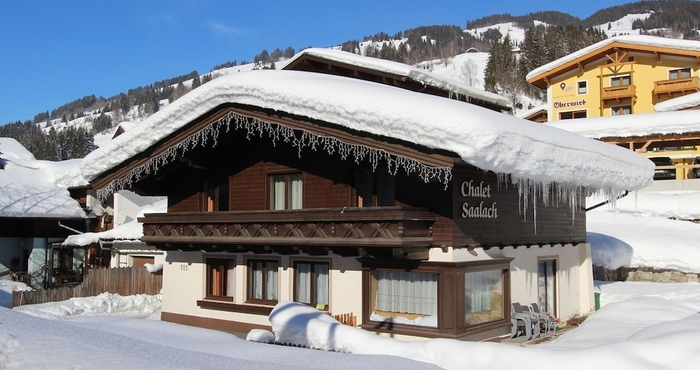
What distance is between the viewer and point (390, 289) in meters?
14.1

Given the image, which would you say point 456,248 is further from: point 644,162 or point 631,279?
point 631,279

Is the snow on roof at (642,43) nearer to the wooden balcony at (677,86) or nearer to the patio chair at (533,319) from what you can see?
the wooden balcony at (677,86)

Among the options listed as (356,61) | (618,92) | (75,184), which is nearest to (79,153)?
(75,184)

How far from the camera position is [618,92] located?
41.8 meters

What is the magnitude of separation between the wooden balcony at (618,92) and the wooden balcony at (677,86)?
52.6 inches

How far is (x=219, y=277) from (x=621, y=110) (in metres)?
34.0

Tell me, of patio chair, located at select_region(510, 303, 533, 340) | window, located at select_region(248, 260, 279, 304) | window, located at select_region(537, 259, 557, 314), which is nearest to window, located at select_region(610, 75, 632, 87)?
window, located at select_region(537, 259, 557, 314)

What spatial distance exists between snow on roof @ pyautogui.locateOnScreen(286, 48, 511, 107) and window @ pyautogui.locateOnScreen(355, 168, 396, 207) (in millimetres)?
6537

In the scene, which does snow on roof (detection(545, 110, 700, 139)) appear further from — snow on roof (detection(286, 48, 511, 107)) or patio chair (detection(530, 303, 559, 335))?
patio chair (detection(530, 303, 559, 335))

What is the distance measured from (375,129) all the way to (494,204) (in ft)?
12.0

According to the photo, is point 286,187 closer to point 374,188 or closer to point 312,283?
point 312,283

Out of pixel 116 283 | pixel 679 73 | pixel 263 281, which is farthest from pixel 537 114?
pixel 263 281

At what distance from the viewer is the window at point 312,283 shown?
15453mm

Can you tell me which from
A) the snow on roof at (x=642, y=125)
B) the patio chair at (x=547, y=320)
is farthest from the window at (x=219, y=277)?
the snow on roof at (x=642, y=125)
